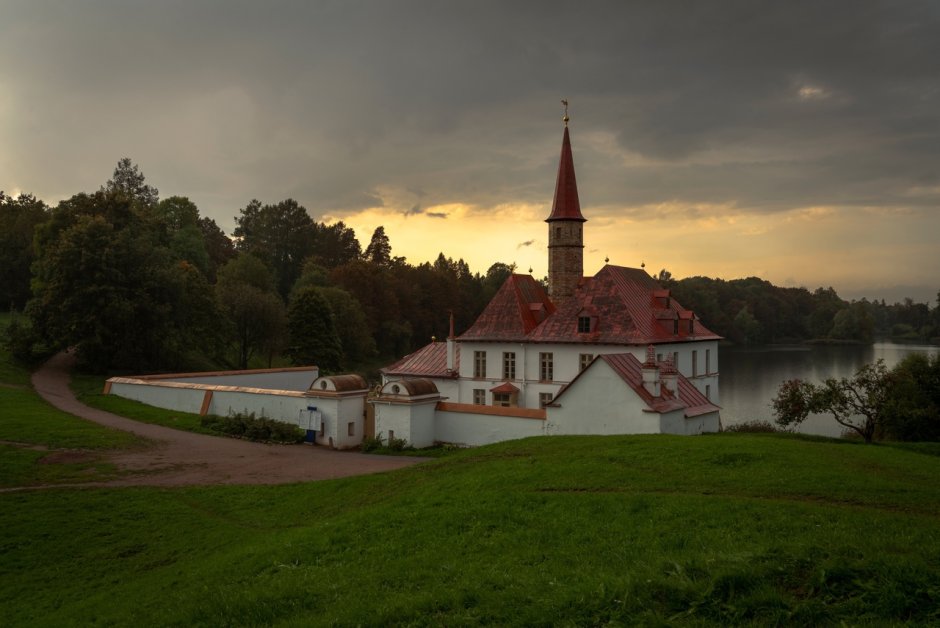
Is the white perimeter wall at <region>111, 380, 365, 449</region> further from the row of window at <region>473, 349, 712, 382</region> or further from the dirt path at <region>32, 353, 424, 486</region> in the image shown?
the row of window at <region>473, 349, 712, 382</region>

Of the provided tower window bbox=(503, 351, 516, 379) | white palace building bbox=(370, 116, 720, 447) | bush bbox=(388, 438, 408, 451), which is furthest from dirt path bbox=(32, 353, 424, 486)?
tower window bbox=(503, 351, 516, 379)

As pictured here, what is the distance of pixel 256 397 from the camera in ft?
93.6

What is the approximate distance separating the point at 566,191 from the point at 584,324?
9.46 metres

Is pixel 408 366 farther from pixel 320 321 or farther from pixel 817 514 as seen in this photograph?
pixel 817 514

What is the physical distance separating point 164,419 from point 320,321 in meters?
26.3

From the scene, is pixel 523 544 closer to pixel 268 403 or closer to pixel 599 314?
pixel 268 403

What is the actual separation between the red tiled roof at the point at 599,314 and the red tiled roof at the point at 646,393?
811 centimetres

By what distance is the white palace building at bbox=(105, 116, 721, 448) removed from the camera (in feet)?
74.4

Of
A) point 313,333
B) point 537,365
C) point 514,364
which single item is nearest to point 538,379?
point 537,365

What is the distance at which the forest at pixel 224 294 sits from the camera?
3712cm

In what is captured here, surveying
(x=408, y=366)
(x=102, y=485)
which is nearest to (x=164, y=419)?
(x=102, y=485)

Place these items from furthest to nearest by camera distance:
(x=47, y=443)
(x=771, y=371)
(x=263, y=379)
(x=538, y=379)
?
(x=771, y=371)
(x=263, y=379)
(x=538, y=379)
(x=47, y=443)

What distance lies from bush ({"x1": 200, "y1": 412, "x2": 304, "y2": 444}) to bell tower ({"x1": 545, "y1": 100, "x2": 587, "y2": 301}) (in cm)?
1819

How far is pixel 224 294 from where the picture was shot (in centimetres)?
5269
